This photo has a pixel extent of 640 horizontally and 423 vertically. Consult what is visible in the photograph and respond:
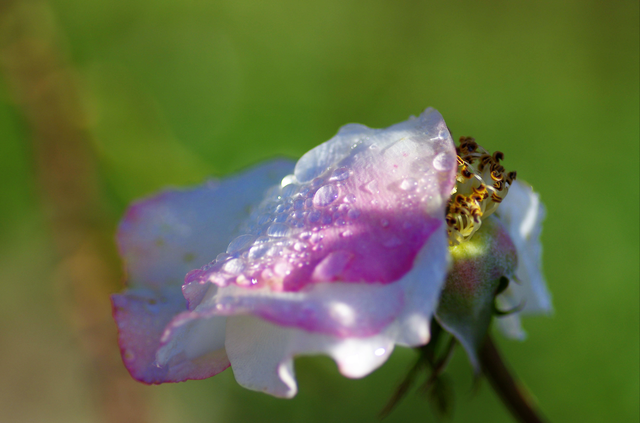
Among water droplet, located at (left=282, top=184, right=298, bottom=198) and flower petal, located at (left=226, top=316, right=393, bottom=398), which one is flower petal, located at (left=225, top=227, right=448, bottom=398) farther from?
water droplet, located at (left=282, top=184, right=298, bottom=198)

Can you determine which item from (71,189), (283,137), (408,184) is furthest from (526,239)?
(71,189)

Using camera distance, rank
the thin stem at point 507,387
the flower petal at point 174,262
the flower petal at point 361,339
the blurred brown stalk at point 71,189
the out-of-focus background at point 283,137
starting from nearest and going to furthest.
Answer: the flower petal at point 361,339, the flower petal at point 174,262, the thin stem at point 507,387, the out-of-focus background at point 283,137, the blurred brown stalk at point 71,189

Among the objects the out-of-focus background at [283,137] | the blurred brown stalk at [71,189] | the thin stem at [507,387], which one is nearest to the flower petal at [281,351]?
the thin stem at [507,387]

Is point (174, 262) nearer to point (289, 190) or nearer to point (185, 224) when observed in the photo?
point (185, 224)

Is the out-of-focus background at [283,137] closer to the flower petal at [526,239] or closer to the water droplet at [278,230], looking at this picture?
the flower petal at [526,239]

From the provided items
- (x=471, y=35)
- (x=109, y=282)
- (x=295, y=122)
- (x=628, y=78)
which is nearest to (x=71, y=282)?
(x=109, y=282)
